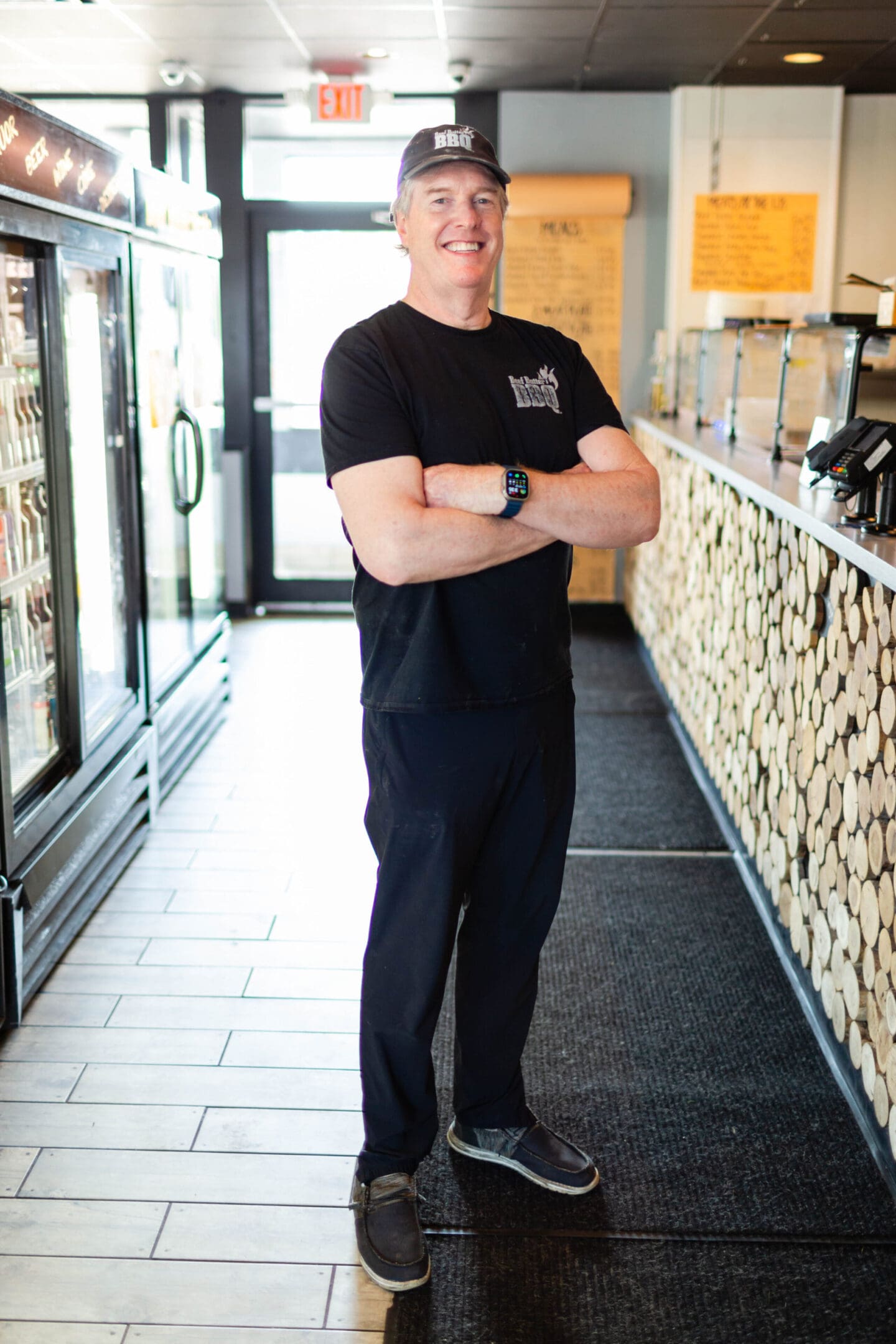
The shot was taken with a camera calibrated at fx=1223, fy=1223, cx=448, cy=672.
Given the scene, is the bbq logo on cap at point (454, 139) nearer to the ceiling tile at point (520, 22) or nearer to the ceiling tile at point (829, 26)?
the ceiling tile at point (520, 22)

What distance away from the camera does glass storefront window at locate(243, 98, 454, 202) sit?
6.71m

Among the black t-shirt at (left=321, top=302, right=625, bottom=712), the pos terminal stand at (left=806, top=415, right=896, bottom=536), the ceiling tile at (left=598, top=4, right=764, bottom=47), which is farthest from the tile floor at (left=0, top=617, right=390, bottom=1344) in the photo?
the ceiling tile at (left=598, top=4, right=764, bottom=47)

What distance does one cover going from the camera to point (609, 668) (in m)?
5.89

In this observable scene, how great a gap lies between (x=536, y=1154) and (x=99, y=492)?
2374mm

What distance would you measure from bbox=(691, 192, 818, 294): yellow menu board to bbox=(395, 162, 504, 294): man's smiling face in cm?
489

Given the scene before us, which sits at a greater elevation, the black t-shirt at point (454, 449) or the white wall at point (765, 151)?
the white wall at point (765, 151)

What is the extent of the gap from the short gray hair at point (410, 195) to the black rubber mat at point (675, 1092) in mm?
1635

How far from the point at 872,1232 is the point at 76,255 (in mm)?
2868

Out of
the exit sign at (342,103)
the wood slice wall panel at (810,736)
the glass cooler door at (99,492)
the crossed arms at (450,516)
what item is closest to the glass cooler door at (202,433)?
the glass cooler door at (99,492)

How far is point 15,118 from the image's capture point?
262cm

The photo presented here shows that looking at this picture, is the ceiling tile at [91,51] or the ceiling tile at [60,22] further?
the ceiling tile at [91,51]

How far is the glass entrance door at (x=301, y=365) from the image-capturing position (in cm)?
686

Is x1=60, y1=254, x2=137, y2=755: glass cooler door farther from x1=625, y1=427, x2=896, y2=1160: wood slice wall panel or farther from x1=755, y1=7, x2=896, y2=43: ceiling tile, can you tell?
x1=755, y1=7, x2=896, y2=43: ceiling tile

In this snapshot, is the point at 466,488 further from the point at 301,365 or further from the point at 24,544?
the point at 301,365
